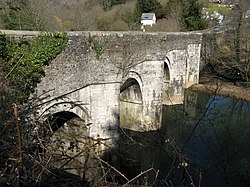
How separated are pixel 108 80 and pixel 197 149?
4215 mm

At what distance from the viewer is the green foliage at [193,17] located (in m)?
29.1

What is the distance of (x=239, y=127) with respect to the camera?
1435cm

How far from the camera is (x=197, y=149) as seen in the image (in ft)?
37.3

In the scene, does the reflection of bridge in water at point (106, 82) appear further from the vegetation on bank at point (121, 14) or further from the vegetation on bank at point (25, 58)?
the vegetation on bank at point (121, 14)

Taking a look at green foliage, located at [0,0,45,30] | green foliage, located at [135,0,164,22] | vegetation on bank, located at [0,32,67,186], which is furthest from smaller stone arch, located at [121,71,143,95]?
green foliage, located at [135,0,164,22]

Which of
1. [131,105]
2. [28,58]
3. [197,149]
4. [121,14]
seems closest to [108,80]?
[28,58]

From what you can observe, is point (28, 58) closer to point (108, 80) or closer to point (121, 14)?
point (108, 80)

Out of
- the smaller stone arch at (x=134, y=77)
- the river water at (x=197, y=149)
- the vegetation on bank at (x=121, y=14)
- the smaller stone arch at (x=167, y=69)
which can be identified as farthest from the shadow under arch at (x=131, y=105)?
the vegetation on bank at (x=121, y=14)

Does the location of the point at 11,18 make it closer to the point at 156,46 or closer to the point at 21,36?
the point at 156,46

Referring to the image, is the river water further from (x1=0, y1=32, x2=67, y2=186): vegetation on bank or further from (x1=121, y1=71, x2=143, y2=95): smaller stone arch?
(x1=0, y1=32, x2=67, y2=186): vegetation on bank

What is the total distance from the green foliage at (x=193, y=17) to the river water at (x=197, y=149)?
13.9 m

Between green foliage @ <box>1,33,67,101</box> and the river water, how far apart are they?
2.45 m

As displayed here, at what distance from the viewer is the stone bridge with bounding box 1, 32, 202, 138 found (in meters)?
8.00

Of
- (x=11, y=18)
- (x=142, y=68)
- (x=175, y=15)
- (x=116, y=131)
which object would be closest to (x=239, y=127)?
(x=142, y=68)
